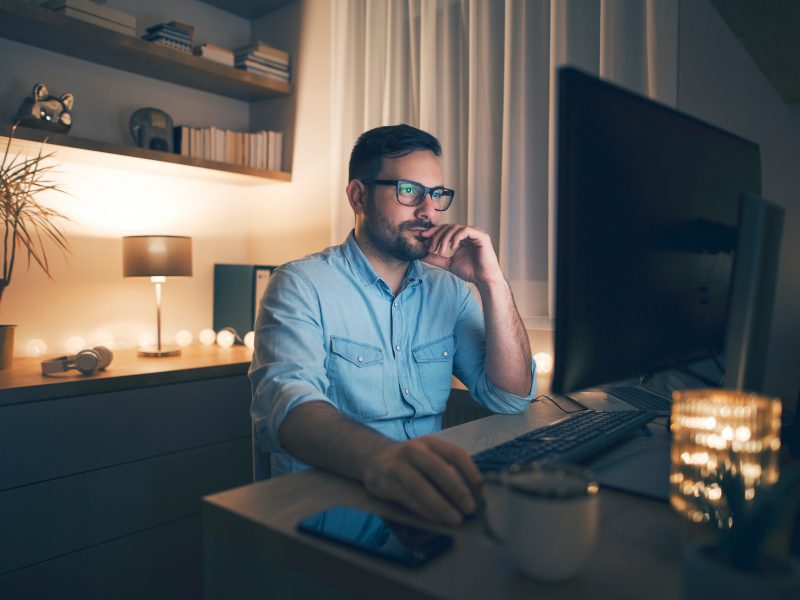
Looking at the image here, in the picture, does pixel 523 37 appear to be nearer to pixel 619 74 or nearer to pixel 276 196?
pixel 619 74

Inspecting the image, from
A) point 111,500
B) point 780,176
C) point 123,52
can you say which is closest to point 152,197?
point 123,52

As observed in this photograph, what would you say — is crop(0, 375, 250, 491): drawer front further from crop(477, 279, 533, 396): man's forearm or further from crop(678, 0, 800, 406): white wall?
crop(678, 0, 800, 406): white wall

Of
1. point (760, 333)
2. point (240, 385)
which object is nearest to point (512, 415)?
point (760, 333)

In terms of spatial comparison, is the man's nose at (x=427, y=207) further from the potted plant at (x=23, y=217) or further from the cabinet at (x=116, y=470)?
the potted plant at (x=23, y=217)

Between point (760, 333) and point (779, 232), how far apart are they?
0.52 ft

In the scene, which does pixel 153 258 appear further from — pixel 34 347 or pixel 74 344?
pixel 34 347

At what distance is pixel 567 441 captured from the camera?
88cm

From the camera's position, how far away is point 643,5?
199cm

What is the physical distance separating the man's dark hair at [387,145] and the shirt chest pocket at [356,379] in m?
0.48

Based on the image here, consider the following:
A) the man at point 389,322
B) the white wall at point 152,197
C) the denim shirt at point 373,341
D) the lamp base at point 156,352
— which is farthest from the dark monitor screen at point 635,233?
the white wall at point 152,197

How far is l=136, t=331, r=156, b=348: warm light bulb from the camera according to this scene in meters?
2.52

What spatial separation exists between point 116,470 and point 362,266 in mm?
1102

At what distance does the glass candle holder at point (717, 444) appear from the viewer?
2.02 feet

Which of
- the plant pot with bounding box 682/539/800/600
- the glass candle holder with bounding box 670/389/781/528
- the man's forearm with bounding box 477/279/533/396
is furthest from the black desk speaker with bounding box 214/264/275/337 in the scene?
the plant pot with bounding box 682/539/800/600
